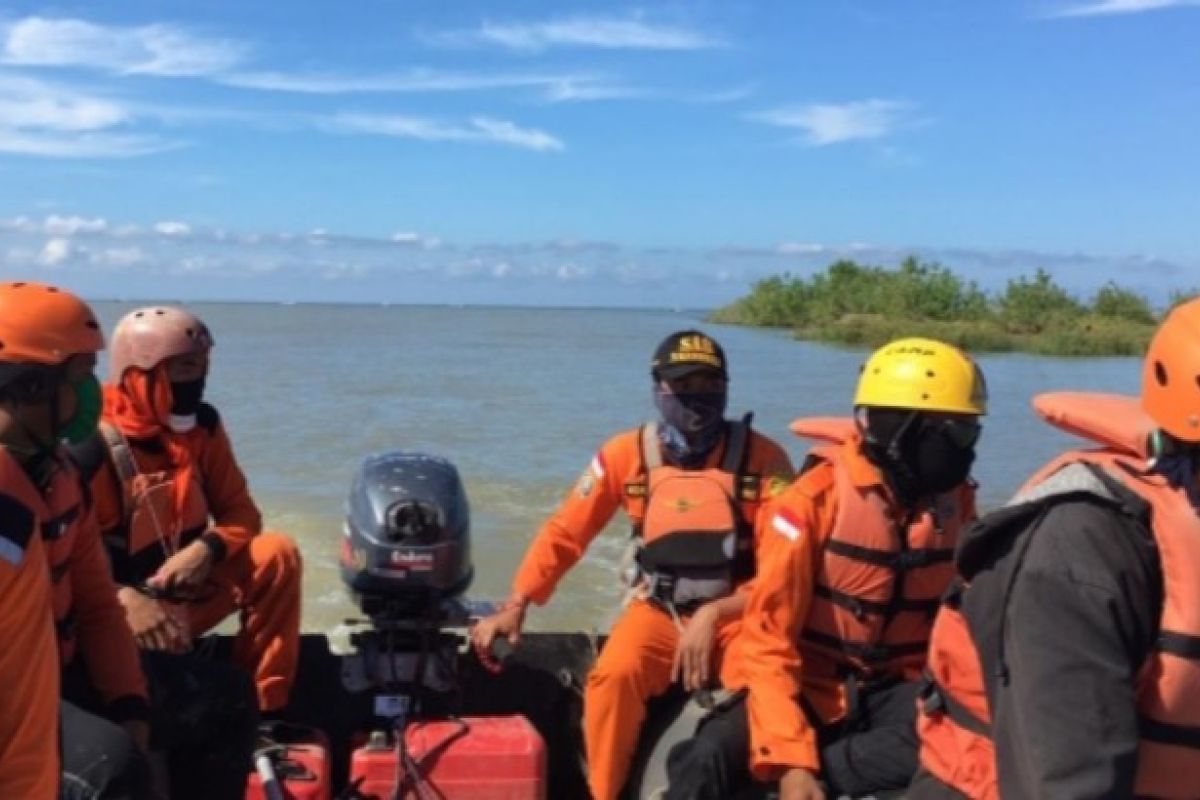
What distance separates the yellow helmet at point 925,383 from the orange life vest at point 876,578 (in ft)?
0.71

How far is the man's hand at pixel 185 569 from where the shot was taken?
145 inches

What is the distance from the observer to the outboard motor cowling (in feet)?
11.8

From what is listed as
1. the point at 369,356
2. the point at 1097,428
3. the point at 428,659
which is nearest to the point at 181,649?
the point at 428,659

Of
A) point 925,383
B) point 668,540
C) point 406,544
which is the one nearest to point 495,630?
point 406,544

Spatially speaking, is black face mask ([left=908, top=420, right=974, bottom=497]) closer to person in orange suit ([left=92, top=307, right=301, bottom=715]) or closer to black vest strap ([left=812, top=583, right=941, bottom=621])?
black vest strap ([left=812, top=583, right=941, bottom=621])

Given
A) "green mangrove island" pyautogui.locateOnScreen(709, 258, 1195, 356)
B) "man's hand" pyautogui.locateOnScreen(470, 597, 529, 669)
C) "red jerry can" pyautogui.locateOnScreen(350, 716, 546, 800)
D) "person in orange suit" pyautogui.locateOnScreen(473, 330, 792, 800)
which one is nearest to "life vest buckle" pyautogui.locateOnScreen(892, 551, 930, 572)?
"person in orange suit" pyautogui.locateOnScreen(473, 330, 792, 800)

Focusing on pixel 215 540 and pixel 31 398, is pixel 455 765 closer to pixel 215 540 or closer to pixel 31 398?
pixel 215 540

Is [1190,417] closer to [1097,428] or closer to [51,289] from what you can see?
[1097,428]

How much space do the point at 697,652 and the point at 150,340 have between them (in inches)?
70.1

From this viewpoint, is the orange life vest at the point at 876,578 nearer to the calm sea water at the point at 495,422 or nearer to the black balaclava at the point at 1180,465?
the black balaclava at the point at 1180,465

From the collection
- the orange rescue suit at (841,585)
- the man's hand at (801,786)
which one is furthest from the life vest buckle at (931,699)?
the orange rescue suit at (841,585)

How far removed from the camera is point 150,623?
11.5 feet

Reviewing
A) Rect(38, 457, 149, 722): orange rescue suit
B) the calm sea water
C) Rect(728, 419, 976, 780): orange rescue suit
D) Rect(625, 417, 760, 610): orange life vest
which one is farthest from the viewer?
Answer: the calm sea water

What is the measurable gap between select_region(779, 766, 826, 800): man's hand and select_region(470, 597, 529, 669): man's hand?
1.21m
